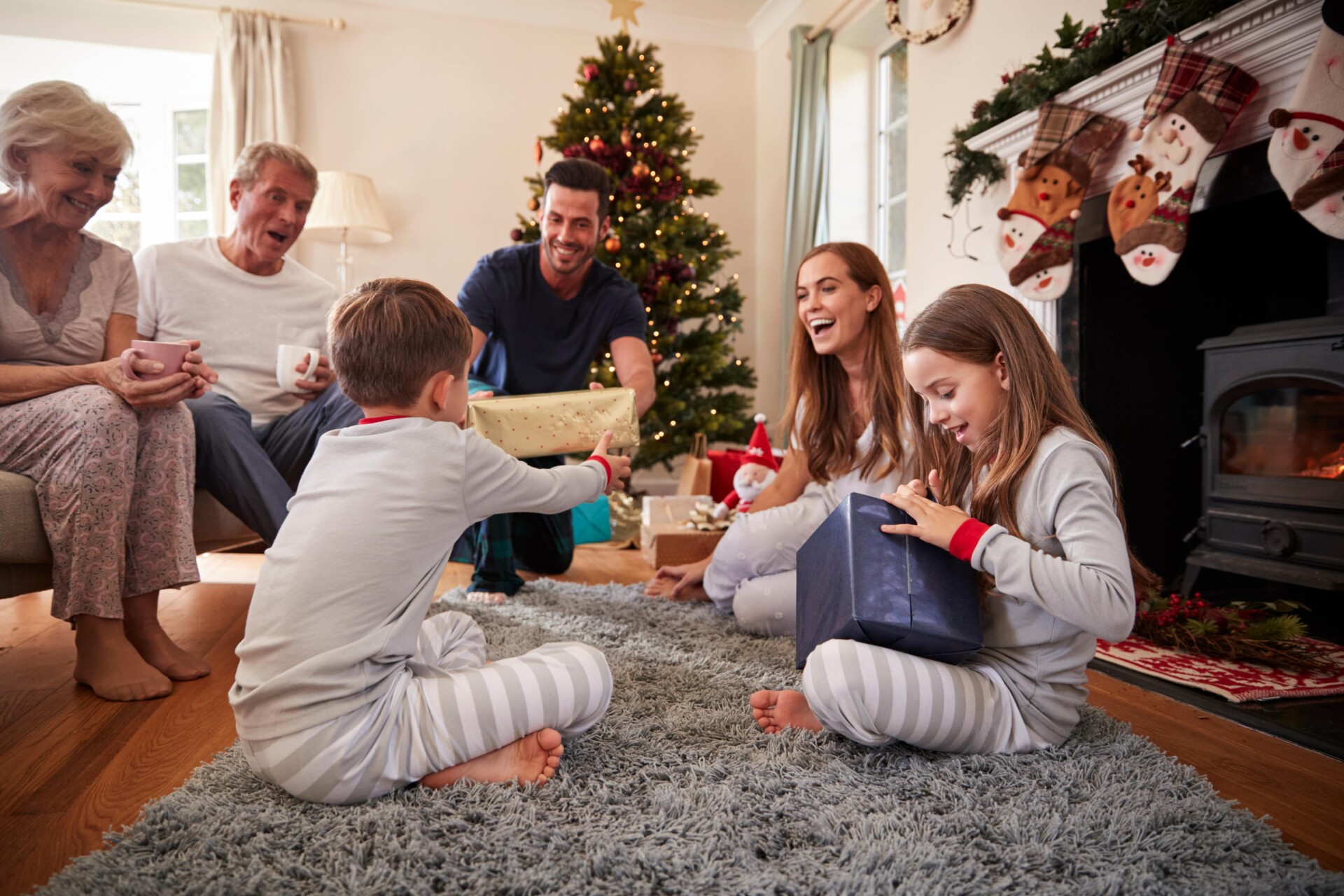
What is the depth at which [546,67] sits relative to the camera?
15.6ft

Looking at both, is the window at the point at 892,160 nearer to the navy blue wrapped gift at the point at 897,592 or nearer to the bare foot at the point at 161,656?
the navy blue wrapped gift at the point at 897,592

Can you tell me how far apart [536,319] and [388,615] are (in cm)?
158

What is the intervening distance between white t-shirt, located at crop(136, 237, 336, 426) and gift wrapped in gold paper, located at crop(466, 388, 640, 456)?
0.81 meters

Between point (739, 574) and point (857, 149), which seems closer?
point (739, 574)

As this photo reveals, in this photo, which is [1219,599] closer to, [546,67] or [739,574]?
[739,574]

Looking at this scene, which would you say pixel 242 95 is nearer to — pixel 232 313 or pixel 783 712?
pixel 232 313

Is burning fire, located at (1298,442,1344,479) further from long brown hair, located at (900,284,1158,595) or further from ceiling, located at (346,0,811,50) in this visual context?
ceiling, located at (346,0,811,50)

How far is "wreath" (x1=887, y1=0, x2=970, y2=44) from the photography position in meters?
2.94

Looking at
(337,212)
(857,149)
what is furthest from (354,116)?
(857,149)

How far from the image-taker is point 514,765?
108cm

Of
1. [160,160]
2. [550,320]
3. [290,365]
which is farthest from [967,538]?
[160,160]

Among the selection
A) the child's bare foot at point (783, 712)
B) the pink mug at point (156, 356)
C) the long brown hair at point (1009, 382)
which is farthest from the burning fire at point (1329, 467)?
the pink mug at point (156, 356)

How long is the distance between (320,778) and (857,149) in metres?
4.08

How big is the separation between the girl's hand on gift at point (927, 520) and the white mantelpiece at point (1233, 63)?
4.37 feet
